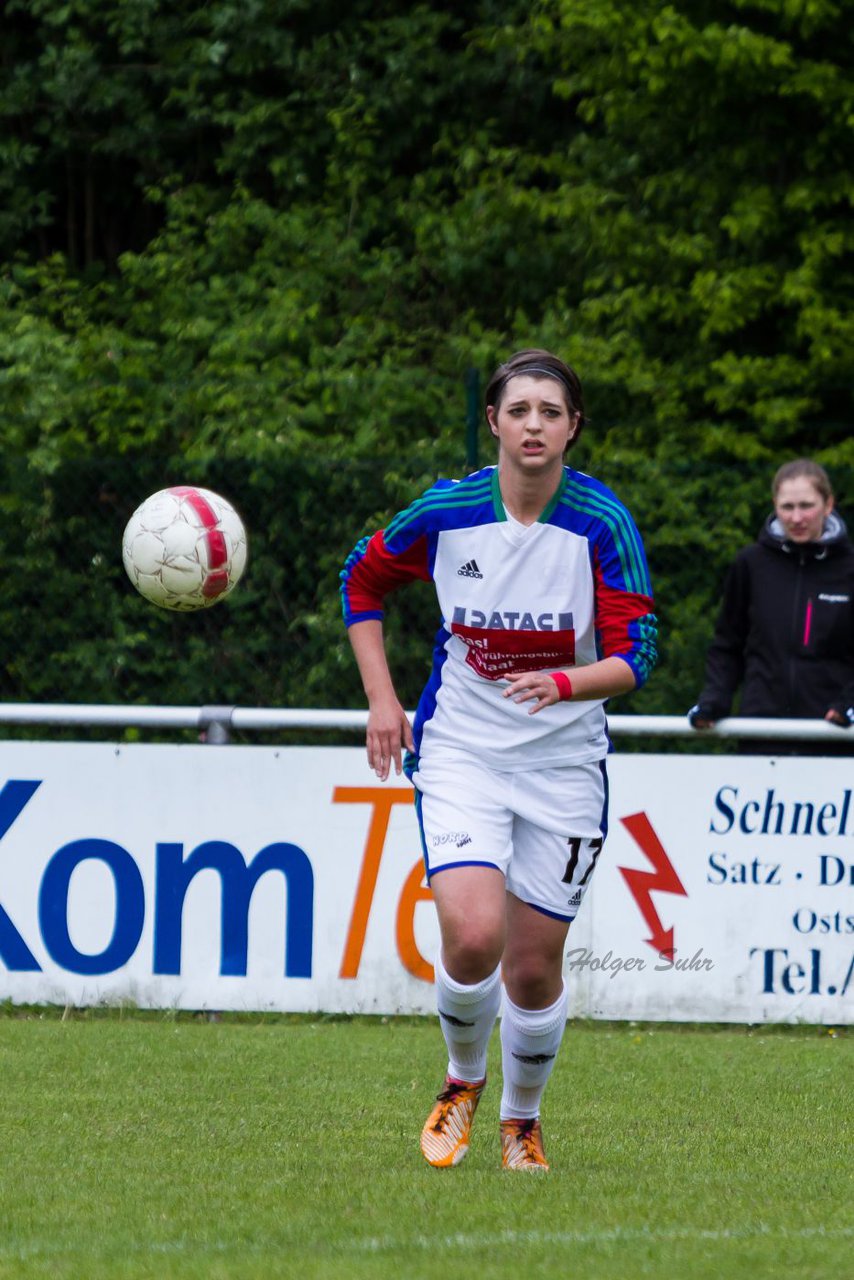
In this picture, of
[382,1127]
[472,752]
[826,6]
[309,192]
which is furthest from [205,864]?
[309,192]

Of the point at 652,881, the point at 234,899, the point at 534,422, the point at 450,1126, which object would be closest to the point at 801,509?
the point at 652,881

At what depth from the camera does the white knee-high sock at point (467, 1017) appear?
16.5 feet

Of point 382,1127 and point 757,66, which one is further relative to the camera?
point 757,66

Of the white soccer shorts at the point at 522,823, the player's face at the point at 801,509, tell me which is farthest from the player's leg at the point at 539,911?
the player's face at the point at 801,509

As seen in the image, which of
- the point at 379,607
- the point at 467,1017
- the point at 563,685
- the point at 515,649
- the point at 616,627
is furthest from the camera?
the point at 379,607

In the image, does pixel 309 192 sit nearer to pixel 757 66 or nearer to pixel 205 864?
pixel 757 66

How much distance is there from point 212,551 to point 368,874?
1497 mm

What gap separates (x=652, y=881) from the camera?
7805mm

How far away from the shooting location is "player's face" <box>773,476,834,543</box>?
8.07 m

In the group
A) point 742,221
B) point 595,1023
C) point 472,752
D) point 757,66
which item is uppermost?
point 757,66

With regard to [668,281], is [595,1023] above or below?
below

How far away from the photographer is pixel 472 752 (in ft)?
16.5

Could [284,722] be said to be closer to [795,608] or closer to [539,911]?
[795,608]

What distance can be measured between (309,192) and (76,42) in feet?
7.68
